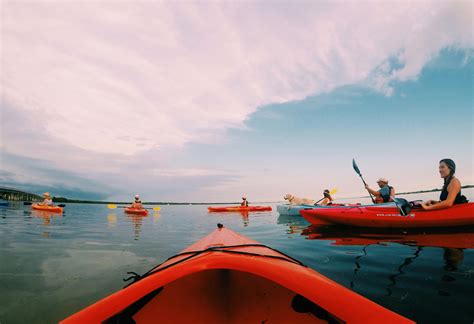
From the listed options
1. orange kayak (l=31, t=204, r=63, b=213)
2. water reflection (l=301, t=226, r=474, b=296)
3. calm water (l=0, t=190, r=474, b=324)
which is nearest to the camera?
calm water (l=0, t=190, r=474, b=324)

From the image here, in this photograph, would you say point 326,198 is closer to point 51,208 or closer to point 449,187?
point 449,187

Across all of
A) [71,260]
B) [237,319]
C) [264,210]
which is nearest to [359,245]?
[237,319]

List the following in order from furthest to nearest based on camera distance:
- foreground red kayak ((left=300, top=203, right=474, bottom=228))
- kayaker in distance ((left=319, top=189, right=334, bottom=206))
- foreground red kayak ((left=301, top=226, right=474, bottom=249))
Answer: kayaker in distance ((left=319, top=189, right=334, bottom=206)) → foreground red kayak ((left=300, top=203, right=474, bottom=228)) → foreground red kayak ((left=301, top=226, right=474, bottom=249))

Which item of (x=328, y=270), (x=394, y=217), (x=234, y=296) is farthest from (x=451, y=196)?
(x=234, y=296)

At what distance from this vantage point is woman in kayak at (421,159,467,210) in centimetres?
718

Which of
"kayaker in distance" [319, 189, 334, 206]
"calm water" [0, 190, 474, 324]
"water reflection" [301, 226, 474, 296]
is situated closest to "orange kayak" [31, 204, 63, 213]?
"calm water" [0, 190, 474, 324]

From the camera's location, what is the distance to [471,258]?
15.4 ft

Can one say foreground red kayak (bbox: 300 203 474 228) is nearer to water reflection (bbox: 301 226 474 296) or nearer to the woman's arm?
the woman's arm

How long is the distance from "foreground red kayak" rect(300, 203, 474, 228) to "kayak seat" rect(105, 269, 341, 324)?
7184 mm

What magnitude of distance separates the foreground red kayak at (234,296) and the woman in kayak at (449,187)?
741 centimetres

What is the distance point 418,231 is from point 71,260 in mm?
10151

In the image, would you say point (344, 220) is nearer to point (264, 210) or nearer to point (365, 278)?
point (365, 278)

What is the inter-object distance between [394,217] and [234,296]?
758 centimetres

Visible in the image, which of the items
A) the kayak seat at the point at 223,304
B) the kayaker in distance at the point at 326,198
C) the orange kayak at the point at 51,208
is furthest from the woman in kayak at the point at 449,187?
the orange kayak at the point at 51,208
